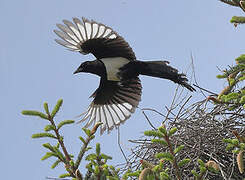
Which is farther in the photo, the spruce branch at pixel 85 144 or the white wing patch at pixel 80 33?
the white wing patch at pixel 80 33

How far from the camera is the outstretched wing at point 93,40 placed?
397 cm

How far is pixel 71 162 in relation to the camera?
2.37 m

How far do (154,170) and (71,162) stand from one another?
437 mm

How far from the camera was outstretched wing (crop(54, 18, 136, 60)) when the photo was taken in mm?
3973

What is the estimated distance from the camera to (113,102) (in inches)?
177

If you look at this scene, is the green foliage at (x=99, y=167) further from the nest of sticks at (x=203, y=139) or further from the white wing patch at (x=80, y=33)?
the white wing patch at (x=80, y=33)

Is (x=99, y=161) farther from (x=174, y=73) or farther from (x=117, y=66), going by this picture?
(x=117, y=66)

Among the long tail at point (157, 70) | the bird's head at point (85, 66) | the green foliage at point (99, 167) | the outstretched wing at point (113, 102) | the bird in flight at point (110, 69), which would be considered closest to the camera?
the green foliage at point (99, 167)

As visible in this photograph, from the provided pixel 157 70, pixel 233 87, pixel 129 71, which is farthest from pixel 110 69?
pixel 233 87

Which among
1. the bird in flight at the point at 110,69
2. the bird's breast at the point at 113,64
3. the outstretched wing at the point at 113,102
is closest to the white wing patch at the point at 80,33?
the bird in flight at the point at 110,69

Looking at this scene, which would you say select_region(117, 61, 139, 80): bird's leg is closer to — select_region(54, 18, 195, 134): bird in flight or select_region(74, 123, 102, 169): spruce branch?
select_region(54, 18, 195, 134): bird in flight

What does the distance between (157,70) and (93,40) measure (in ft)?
2.06

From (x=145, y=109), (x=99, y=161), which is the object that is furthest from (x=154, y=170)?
(x=145, y=109)

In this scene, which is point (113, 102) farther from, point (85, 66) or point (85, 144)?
point (85, 144)
